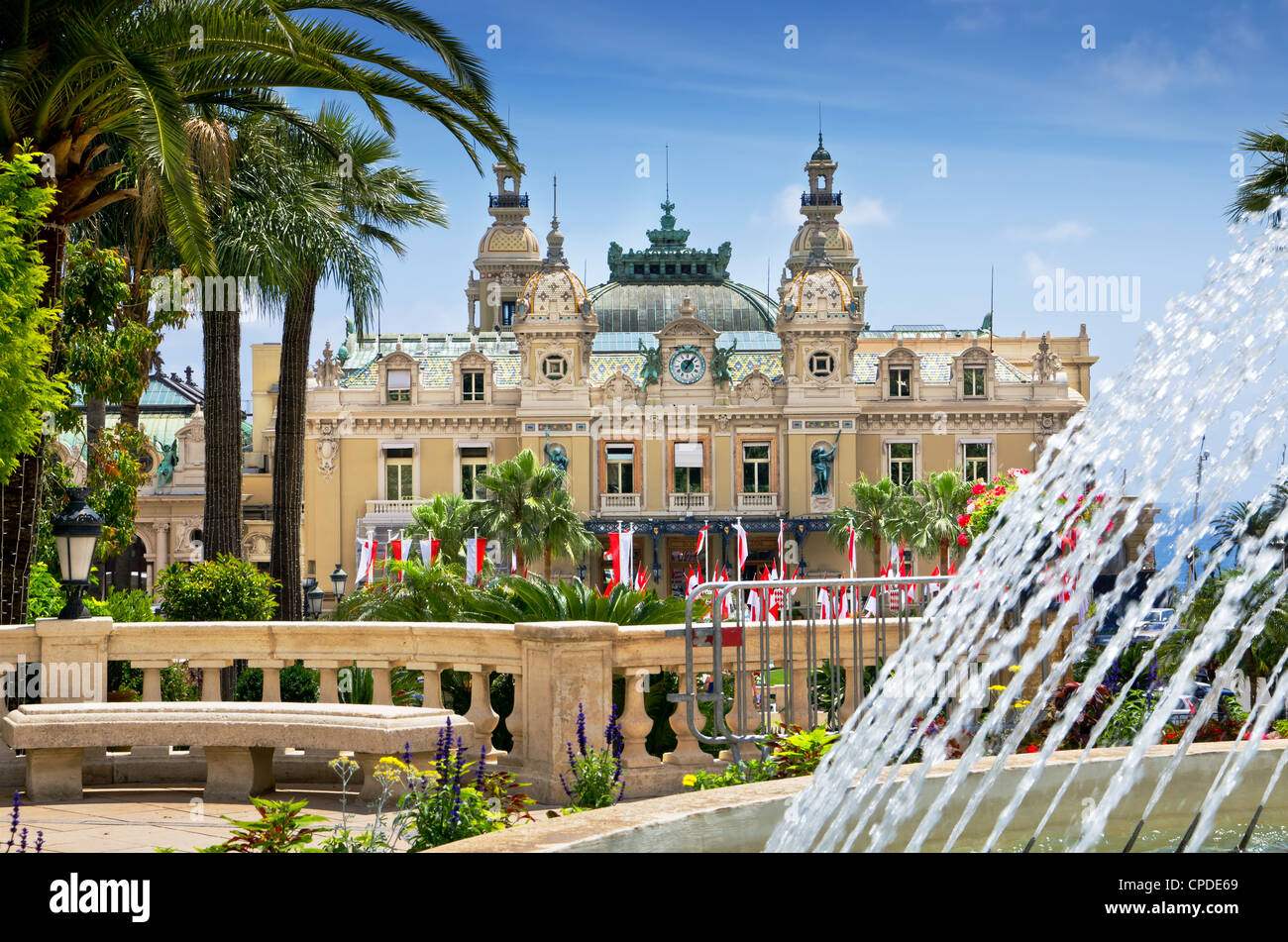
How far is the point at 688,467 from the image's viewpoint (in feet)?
214

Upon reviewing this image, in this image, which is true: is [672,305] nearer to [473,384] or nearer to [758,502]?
[473,384]

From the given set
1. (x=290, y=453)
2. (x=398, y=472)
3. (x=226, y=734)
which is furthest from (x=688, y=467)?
(x=226, y=734)

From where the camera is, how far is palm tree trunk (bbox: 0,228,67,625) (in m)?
12.1

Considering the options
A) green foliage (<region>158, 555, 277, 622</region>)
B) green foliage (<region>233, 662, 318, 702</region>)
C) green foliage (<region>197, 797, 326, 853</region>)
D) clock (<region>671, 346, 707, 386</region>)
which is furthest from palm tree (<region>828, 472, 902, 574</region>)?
green foliage (<region>197, 797, 326, 853</region>)

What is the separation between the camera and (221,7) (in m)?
12.1

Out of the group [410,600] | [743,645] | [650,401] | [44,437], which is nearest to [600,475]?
[650,401]

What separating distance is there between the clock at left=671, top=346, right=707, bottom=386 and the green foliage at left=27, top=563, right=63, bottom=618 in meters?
50.8

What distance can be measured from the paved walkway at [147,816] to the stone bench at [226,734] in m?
0.18

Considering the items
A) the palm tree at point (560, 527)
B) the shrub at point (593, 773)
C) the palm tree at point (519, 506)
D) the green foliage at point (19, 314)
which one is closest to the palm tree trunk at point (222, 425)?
the green foliage at point (19, 314)

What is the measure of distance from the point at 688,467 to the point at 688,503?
1.70 m

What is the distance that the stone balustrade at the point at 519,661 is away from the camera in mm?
8438

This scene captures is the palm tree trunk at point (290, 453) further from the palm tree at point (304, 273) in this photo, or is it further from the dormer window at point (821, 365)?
the dormer window at point (821, 365)

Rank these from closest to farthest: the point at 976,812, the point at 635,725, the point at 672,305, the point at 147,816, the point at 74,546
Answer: the point at 976,812
the point at 147,816
the point at 635,725
the point at 74,546
the point at 672,305
